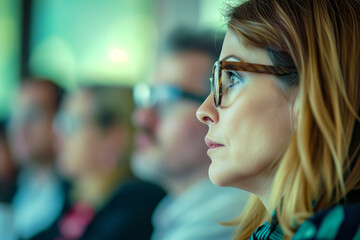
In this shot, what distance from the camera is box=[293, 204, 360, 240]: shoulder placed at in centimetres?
74

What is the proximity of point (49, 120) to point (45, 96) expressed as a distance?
0.19 m

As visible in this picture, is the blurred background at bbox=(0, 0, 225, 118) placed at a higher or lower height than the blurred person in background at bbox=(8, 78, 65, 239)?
higher

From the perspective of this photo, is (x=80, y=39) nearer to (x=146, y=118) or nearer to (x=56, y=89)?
(x=56, y=89)

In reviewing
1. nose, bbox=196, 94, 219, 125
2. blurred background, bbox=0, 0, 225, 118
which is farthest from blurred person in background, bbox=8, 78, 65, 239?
nose, bbox=196, 94, 219, 125

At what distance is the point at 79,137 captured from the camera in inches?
124

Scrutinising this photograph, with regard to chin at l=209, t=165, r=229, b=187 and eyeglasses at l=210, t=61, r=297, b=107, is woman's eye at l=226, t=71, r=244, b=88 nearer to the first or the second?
eyeglasses at l=210, t=61, r=297, b=107

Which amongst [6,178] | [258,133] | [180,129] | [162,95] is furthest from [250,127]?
[6,178]

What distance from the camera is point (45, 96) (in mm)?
3447

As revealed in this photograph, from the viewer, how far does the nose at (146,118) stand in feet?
8.23

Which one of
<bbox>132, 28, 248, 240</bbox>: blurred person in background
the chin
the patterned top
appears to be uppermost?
the patterned top

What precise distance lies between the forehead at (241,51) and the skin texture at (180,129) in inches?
49.6

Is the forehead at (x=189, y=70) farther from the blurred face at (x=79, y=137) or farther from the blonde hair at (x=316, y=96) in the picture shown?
the blonde hair at (x=316, y=96)

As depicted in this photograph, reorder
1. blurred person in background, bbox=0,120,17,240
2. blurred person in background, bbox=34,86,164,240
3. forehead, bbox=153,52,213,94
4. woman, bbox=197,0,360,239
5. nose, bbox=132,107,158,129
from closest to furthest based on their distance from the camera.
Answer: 1. woman, bbox=197,0,360,239
2. forehead, bbox=153,52,213,94
3. nose, bbox=132,107,158,129
4. blurred person in background, bbox=34,86,164,240
5. blurred person in background, bbox=0,120,17,240

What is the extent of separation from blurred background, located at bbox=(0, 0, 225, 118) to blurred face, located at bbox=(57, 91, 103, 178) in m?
0.49
